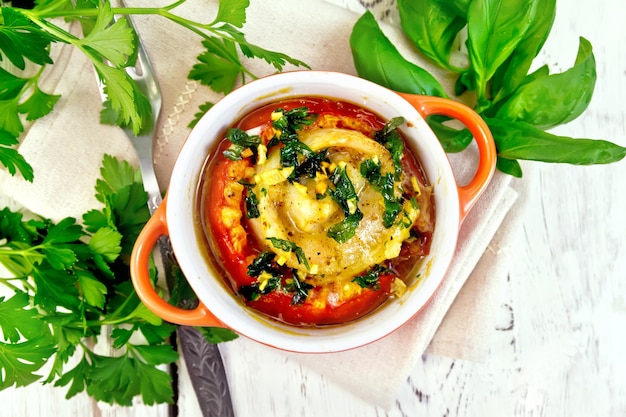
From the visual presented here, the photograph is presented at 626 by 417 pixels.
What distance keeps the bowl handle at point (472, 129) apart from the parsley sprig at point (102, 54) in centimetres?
46

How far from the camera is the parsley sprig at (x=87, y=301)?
2.03 m

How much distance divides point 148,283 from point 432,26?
1327mm

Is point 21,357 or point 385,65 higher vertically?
point 385,65

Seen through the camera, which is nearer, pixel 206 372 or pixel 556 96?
pixel 556 96

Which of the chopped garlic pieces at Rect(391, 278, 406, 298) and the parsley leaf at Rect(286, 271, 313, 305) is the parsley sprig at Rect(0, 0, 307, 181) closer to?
the parsley leaf at Rect(286, 271, 313, 305)

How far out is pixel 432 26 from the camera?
212 centimetres

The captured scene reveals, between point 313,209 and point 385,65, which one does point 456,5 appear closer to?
point 385,65

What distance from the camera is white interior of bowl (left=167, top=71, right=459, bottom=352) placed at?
1.85 m

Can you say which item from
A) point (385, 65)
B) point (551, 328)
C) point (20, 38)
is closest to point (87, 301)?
point (20, 38)

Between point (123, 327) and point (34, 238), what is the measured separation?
0.49m

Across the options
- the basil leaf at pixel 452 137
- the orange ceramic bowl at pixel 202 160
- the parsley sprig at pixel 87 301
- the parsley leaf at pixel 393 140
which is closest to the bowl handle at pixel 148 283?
the orange ceramic bowl at pixel 202 160

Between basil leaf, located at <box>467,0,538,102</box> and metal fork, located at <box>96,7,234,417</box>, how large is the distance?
1.15 meters

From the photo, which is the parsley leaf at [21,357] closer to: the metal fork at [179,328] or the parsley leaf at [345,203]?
the metal fork at [179,328]

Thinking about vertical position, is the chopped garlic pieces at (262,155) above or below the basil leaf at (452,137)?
below
